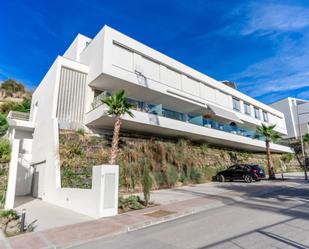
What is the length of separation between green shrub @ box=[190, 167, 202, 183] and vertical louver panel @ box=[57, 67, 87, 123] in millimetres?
11156

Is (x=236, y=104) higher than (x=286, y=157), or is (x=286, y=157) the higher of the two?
(x=236, y=104)

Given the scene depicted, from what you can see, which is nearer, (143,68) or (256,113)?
(143,68)

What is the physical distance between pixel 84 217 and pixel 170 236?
4.56 m

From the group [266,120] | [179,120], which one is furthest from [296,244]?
[266,120]

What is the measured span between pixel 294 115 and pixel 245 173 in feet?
133

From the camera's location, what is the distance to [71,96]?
18016 millimetres

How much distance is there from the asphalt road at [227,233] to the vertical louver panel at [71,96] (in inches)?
513

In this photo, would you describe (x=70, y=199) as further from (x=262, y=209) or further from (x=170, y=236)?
(x=262, y=209)

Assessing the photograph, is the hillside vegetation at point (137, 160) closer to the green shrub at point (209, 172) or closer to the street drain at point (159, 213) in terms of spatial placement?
the green shrub at point (209, 172)

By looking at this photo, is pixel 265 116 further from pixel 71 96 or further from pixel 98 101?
pixel 71 96

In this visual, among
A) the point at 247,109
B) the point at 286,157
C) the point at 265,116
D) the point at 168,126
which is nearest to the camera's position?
the point at 168,126

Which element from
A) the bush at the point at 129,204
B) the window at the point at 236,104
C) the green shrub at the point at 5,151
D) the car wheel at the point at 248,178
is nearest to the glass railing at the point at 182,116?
the window at the point at 236,104

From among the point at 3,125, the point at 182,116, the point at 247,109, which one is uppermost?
the point at 247,109

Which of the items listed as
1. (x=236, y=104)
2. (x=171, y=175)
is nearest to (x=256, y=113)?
(x=236, y=104)
